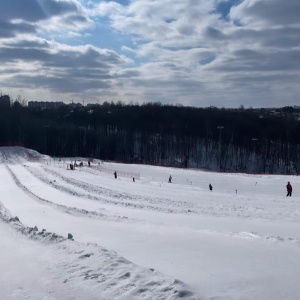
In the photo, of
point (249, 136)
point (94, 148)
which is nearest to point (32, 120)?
point (94, 148)

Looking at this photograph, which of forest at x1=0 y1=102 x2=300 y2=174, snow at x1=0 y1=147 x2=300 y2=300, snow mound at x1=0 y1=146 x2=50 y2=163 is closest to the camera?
snow at x1=0 y1=147 x2=300 y2=300

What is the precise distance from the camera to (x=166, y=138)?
486 feet

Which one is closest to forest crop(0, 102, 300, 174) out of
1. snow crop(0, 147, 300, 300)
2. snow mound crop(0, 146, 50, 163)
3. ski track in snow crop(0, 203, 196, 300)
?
snow mound crop(0, 146, 50, 163)

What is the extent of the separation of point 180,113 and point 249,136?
28.3 m

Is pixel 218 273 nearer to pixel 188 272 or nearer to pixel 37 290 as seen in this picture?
pixel 188 272

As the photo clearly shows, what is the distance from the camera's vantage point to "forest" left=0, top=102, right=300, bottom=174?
428ft

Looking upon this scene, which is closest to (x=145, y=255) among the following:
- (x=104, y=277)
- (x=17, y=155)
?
(x=104, y=277)

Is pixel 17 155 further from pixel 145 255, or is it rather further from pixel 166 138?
pixel 145 255

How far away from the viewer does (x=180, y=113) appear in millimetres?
168000

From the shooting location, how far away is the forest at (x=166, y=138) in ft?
428

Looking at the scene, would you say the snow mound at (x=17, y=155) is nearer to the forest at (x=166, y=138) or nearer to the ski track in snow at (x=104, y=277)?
the forest at (x=166, y=138)

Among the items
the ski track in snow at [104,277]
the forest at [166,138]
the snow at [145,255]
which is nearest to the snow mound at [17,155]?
the forest at [166,138]

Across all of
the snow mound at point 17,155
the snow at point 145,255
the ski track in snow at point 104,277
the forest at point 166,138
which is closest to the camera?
the ski track in snow at point 104,277

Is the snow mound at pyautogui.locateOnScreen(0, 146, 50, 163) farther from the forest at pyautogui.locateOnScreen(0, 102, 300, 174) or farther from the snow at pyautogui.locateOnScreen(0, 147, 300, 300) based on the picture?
the snow at pyautogui.locateOnScreen(0, 147, 300, 300)
